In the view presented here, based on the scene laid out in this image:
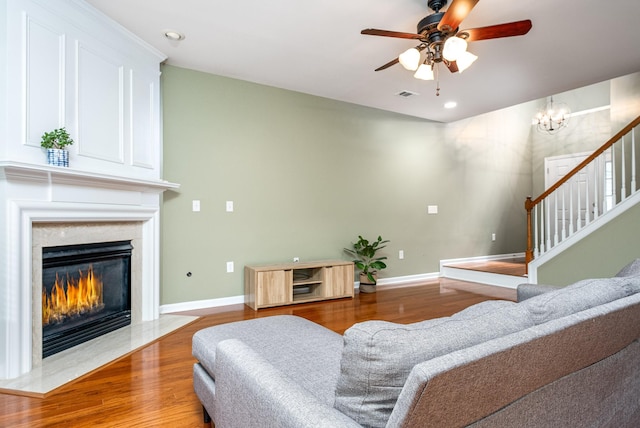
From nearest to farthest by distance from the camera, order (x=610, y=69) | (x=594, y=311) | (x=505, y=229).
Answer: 1. (x=594, y=311)
2. (x=610, y=69)
3. (x=505, y=229)

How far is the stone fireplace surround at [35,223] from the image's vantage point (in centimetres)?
220

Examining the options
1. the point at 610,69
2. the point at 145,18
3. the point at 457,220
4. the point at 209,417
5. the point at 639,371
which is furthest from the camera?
the point at 457,220

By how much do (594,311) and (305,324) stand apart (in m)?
1.32

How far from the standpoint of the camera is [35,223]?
2402 mm

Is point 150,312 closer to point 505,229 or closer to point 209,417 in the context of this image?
point 209,417

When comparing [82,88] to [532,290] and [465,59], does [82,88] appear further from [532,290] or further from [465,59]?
[532,290]

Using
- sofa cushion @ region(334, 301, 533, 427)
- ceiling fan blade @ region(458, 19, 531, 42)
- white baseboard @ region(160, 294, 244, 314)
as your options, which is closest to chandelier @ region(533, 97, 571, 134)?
ceiling fan blade @ region(458, 19, 531, 42)

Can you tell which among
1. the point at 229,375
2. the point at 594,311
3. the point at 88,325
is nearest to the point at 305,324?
the point at 229,375

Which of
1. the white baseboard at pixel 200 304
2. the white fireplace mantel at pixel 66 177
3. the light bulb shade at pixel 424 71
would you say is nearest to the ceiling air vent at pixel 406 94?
the light bulb shade at pixel 424 71

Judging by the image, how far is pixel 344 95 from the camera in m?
4.68

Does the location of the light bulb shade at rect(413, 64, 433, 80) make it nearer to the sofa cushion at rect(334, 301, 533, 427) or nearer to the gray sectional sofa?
the gray sectional sofa

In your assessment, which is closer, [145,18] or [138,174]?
[145,18]

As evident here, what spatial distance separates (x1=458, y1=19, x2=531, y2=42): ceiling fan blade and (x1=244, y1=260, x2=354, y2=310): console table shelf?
9.43ft

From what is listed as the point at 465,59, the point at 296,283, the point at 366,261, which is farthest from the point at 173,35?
the point at 366,261
